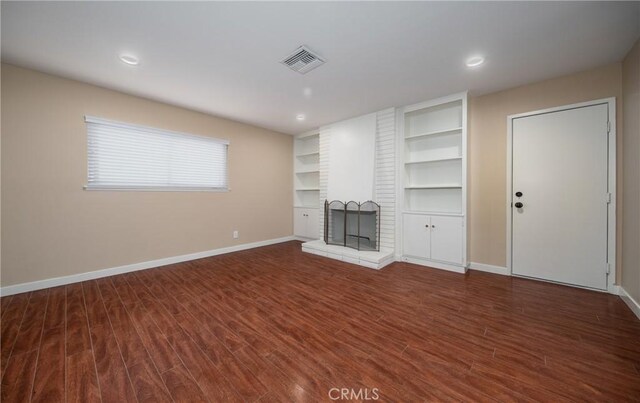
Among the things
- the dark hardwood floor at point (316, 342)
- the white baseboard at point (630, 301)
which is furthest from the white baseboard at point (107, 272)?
the white baseboard at point (630, 301)

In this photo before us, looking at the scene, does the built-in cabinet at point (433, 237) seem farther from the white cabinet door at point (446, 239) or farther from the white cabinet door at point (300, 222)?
the white cabinet door at point (300, 222)

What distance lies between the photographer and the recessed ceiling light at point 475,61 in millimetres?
2473

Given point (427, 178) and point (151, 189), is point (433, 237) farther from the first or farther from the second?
point (151, 189)

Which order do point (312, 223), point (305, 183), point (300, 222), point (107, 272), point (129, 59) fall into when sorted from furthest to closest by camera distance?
point (305, 183)
point (300, 222)
point (312, 223)
point (107, 272)
point (129, 59)

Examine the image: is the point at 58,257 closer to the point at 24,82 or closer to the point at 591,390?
the point at 24,82

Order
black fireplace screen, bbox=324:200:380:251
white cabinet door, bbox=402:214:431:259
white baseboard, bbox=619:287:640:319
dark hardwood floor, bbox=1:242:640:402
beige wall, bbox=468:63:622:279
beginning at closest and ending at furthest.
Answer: dark hardwood floor, bbox=1:242:640:402 < white baseboard, bbox=619:287:640:319 < beige wall, bbox=468:63:622:279 < white cabinet door, bbox=402:214:431:259 < black fireplace screen, bbox=324:200:380:251

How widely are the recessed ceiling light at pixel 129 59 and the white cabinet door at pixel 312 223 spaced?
3.82 m

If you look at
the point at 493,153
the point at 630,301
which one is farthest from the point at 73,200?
the point at 630,301

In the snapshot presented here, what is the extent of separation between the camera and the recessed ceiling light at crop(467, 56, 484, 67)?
97.3 inches

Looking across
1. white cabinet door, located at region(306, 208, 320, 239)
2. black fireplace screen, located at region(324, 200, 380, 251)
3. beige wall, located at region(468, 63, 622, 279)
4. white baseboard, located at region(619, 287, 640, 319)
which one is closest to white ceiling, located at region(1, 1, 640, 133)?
beige wall, located at region(468, 63, 622, 279)

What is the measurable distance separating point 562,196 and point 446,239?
1396 mm

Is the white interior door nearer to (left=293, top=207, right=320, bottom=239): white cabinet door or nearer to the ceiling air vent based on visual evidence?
the ceiling air vent

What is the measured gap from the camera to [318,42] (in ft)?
7.28

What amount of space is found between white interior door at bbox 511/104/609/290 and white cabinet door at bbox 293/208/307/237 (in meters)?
3.84
